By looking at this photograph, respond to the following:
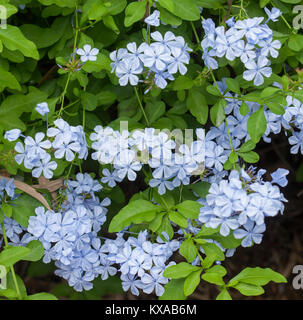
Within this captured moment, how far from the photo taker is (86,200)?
1647 millimetres

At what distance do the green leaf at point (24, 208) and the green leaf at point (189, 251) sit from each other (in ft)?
1.59

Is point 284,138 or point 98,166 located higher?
point 98,166

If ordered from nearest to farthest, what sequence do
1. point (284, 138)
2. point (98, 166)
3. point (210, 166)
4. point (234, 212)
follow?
1. point (234, 212)
2. point (210, 166)
3. point (98, 166)
4. point (284, 138)

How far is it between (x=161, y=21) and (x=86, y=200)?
2.03 ft

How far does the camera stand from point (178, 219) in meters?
1.42

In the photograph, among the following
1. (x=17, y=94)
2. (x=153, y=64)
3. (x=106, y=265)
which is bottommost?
(x=106, y=265)

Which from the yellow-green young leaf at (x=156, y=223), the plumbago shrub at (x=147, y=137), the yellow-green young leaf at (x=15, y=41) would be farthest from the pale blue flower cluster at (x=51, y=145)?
the yellow-green young leaf at (x=156, y=223)

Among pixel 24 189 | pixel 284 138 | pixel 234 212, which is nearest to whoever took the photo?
pixel 234 212

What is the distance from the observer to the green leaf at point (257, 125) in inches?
56.4

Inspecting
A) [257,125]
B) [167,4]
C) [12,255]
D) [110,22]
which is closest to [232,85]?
[257,125]

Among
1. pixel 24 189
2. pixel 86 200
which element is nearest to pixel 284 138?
pixel 86 200

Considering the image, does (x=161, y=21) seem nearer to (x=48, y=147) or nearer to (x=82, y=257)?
(x=48, y=147)

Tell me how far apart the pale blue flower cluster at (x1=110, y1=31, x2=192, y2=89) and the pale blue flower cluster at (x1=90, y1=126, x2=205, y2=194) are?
0.56 ft

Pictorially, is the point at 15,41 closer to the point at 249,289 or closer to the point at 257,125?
the point at 257,125
